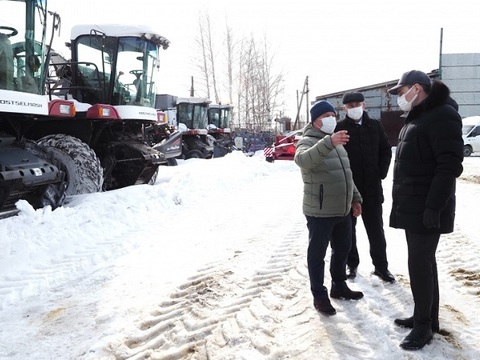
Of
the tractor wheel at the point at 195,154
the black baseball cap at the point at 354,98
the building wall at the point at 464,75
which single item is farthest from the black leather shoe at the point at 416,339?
the building wall at the point at 464,75

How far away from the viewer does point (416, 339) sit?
2.47 metres

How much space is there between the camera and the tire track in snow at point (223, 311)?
8.36 feet

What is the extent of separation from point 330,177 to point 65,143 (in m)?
5.97

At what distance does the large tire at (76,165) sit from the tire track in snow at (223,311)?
13.6 feet

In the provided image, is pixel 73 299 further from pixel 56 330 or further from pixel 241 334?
pixel 241 334

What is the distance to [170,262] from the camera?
4207mm

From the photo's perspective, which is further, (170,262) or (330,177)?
(170,262)

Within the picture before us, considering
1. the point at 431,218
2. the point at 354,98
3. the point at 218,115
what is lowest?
the point at 431,218

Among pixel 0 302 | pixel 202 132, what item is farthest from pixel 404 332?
pixel 202 132

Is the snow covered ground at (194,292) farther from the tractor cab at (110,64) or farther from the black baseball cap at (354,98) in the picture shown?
the tractor cab at (110,64)

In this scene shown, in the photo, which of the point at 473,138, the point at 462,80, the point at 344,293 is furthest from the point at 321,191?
the point at 462,80

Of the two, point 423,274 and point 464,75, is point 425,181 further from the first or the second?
point 464,75

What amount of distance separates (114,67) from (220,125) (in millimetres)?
17352

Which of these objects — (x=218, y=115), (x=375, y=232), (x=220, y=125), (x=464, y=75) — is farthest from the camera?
(x=220, y=125)
